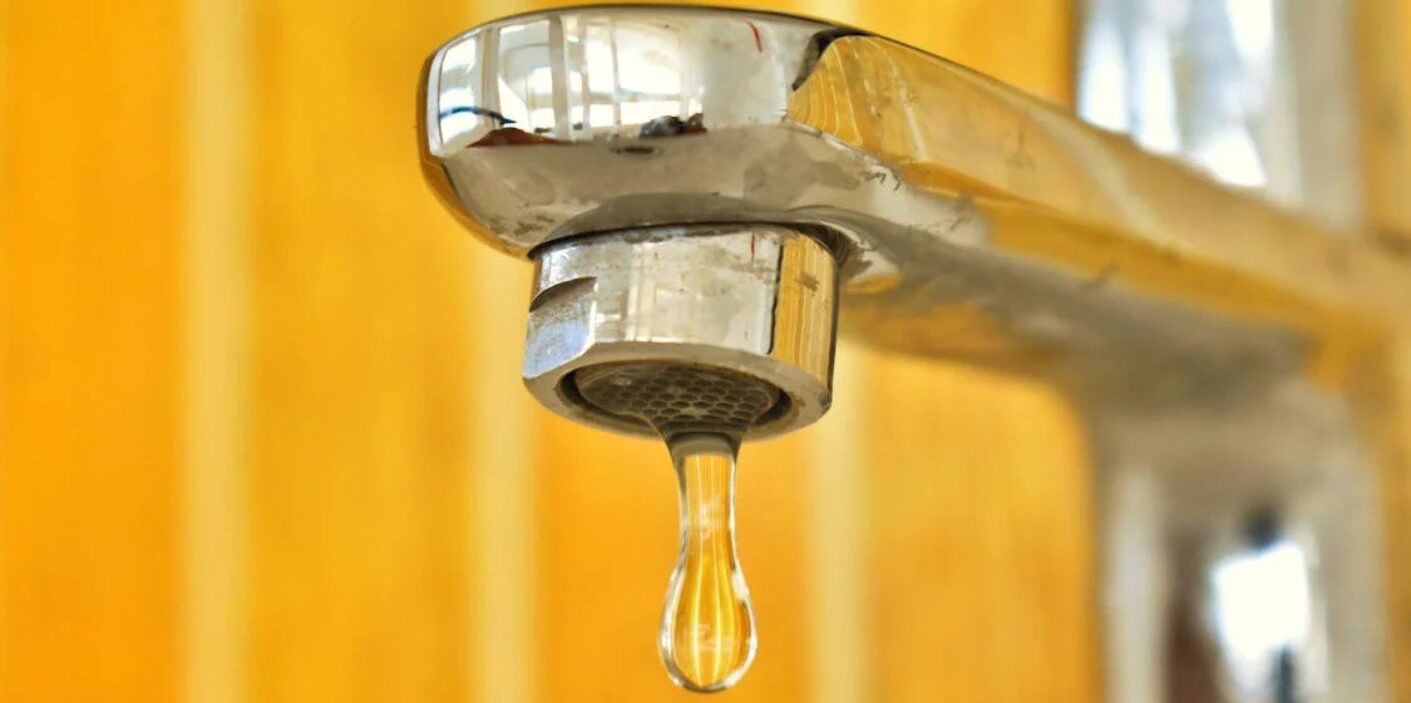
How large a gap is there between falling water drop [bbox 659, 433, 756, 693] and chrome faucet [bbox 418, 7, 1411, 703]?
3 cm

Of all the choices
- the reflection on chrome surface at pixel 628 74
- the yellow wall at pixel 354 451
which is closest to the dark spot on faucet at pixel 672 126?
the reflection on chrome surface at pixel 628 74

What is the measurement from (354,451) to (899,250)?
0.29 m

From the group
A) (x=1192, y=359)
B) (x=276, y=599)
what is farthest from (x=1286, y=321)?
(x=276, y=599)

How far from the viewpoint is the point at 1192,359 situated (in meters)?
0.31

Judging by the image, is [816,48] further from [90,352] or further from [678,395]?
[90,352]

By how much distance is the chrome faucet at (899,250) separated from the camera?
182 millimetres

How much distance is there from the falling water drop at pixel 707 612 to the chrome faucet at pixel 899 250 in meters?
0.03

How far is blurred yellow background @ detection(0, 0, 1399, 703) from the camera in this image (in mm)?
435

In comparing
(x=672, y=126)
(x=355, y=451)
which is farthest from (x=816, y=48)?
(x=355, y=451)

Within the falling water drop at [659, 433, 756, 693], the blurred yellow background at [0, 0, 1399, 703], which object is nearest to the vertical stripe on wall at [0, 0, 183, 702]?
the blurred yellow background at [0, 0, 1399, 703]

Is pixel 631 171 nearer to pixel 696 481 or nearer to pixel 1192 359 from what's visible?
pixel 696 481

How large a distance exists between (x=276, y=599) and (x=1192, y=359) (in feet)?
0.95

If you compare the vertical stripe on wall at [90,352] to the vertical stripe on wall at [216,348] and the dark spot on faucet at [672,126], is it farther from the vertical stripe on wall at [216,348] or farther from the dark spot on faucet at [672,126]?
the dark spot on faucet at [672,126]

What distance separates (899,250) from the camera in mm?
215
